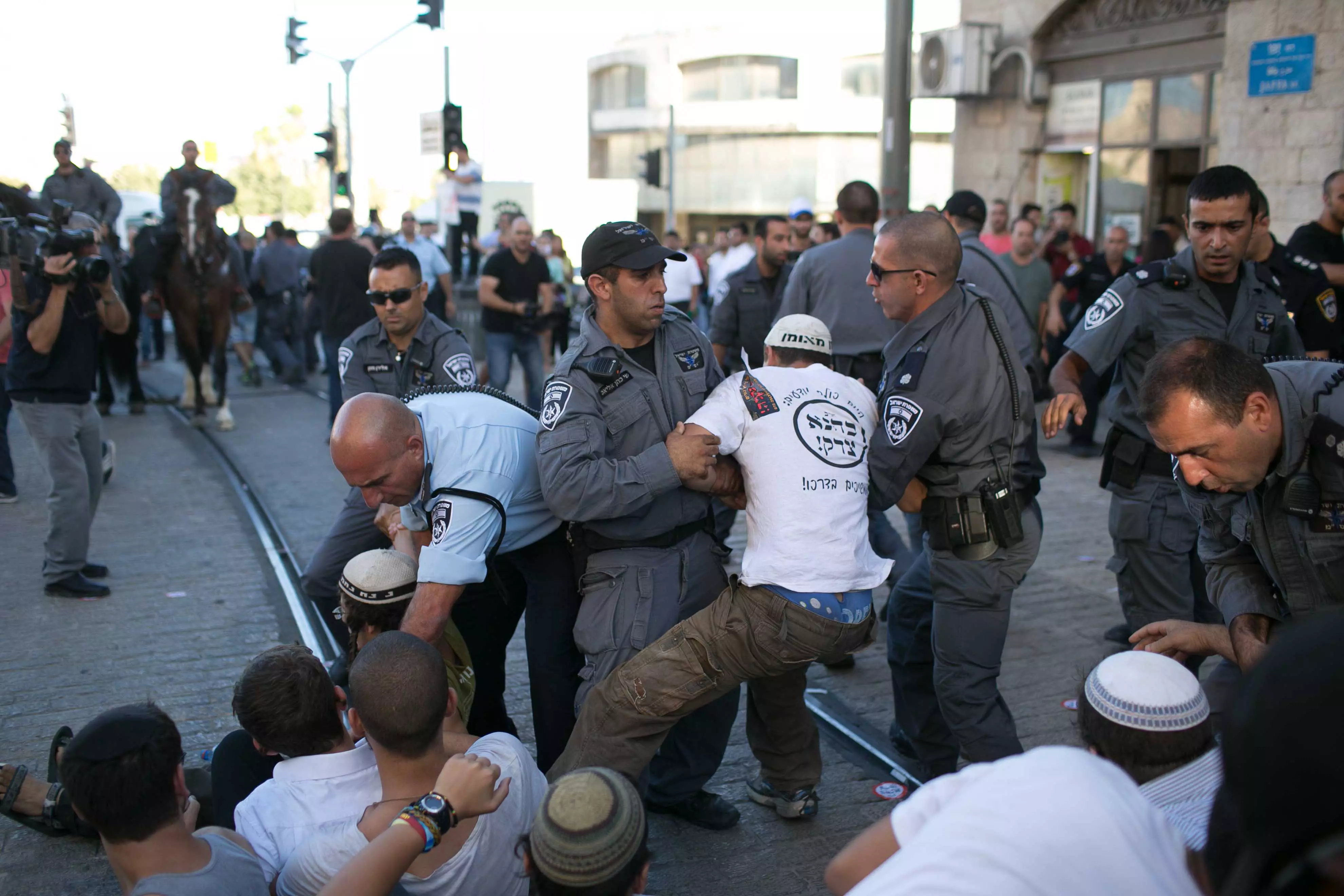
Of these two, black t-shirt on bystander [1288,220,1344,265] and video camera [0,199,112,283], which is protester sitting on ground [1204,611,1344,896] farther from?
black t-shirt on bystander [1288,220,1344,265]

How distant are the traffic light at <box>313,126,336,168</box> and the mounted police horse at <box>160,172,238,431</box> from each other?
46.3 feet

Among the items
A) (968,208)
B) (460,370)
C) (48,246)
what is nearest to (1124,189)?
(968,208)

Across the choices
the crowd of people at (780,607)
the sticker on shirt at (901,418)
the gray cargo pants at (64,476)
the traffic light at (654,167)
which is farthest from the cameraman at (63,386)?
the traffic light at (654,167)

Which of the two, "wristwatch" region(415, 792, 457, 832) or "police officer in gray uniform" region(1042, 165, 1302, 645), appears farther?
"police officer in gray uniform" region(1042, 165, 1302, 645)

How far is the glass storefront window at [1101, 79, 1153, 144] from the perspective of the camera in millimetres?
13578

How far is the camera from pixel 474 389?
3848mm

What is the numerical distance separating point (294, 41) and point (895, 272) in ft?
86.2

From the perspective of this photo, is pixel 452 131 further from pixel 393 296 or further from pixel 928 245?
pixel 928 245

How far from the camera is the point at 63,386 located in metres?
5.88

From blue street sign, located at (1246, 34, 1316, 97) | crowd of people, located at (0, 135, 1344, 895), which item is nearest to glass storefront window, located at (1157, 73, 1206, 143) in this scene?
blue street sign, located at (1246, 34, 1316, 97)

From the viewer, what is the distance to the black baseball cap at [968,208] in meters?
6.34

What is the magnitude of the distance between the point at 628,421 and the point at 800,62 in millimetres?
45919

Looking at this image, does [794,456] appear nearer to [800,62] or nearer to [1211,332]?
[1211,332]

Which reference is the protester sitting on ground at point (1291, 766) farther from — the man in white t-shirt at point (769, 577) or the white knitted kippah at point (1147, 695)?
the man in white t-shirt at point (769, 577)
